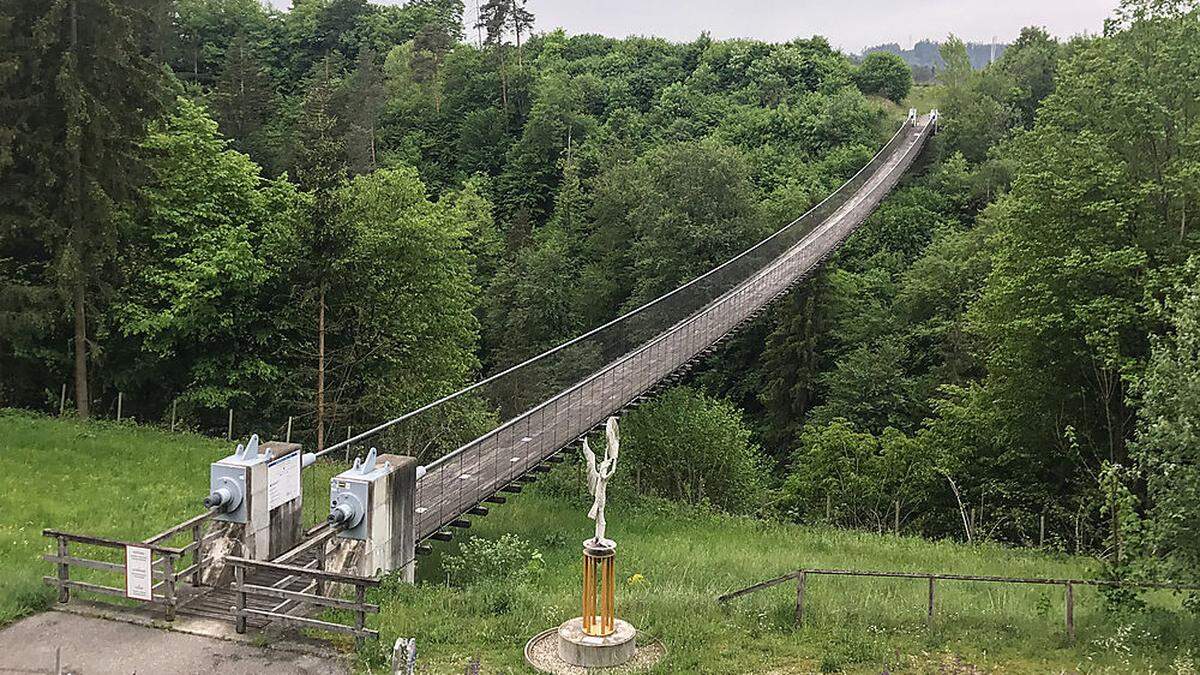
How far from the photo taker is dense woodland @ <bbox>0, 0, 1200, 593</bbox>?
18.8m

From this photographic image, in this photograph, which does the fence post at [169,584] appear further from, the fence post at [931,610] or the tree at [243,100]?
the tree at [243,100]

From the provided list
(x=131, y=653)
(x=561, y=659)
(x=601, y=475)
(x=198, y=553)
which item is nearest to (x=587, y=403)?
(x=601, y=475)

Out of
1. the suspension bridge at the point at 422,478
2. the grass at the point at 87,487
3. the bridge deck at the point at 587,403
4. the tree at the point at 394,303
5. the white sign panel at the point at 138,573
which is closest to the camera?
the white sign panel at the point at 138,573

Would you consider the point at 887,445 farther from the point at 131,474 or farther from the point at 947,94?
the point at 947,94

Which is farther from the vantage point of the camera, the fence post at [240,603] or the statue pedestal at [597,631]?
the fence post at [240,603]

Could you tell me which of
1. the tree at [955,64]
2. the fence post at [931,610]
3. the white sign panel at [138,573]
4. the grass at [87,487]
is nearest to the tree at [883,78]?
the tree at [955,64]

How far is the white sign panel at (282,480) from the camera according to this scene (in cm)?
1178

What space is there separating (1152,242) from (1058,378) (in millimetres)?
3331

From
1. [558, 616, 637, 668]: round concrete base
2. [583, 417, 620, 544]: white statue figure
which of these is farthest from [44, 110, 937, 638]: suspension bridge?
[583, 417, 620, 544]: white statue figure

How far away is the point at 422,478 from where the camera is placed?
1429 centimetres

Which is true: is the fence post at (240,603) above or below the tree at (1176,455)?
below

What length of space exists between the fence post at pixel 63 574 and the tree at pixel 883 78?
204 feet

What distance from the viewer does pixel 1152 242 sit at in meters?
18.8

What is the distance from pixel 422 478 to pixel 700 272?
22186 mm
